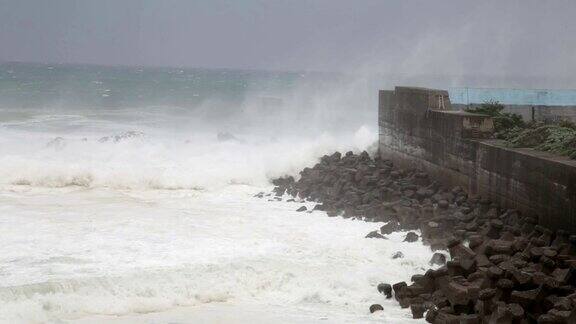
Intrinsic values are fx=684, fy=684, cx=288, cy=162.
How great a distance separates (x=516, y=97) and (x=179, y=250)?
1145 cm

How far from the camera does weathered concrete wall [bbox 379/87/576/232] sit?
10523mm

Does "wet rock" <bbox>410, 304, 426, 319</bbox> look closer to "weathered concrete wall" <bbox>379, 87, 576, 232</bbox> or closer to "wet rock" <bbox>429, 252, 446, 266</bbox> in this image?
"wet rock" <bbox>429, 252, 446, 266</bbox>

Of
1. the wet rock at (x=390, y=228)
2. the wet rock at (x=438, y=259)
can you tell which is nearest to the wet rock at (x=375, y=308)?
the wet rock at (x=438, y=259)

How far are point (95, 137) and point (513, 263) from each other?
84.8 feet

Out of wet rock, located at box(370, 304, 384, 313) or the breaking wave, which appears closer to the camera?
wet rock, located at box(370, 304, 384, 313)

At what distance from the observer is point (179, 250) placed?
11633mm

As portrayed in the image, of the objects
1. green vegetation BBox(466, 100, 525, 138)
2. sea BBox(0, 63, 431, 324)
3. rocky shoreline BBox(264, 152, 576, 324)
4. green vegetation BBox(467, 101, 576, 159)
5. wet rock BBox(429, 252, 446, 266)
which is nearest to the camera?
rocky shoreline BBox(264, 152, 576, 324)

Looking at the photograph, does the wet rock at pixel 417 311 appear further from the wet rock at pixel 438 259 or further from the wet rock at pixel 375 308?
the wet rock at pixel 438 259

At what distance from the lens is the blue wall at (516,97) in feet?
60.8

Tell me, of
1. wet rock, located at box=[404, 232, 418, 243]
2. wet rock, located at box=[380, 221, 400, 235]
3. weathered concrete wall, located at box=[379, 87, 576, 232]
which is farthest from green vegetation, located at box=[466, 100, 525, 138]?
wet rock, located at box=[404, 232, 418, 243]

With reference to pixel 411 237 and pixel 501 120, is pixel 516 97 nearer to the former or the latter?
pixel 501 120

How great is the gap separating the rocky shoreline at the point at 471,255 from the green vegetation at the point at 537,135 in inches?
49.9

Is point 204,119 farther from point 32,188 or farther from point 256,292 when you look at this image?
Answer: point 256,292

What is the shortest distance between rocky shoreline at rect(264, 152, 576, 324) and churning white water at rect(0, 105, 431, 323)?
406mm
